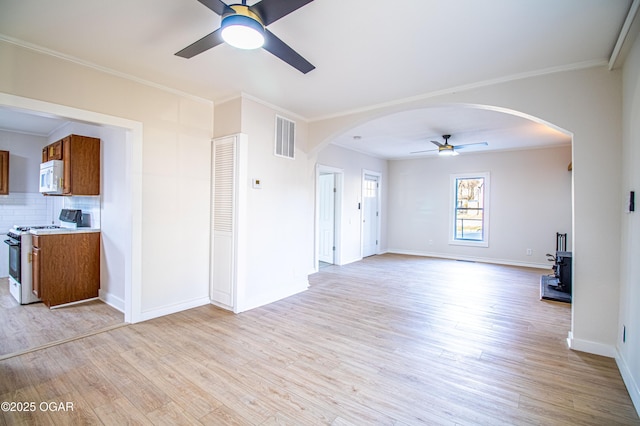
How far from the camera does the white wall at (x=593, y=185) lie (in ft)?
8.55

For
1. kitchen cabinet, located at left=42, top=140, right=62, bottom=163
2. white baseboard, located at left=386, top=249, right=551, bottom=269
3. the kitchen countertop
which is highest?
kitchen cabinet, located at left=42, top=140, right=62, bottom=163

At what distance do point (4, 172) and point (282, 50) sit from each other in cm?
615

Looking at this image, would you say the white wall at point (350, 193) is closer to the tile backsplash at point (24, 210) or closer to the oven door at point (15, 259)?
the oven door at point (15, 259)

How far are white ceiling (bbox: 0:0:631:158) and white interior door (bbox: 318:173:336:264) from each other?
3261 millimetres

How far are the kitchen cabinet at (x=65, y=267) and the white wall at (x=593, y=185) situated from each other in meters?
5.76

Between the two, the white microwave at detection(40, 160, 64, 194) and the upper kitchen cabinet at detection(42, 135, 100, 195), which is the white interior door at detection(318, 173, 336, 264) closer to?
the upper kitchen cabinet at detection(42, 135, 100, 195)

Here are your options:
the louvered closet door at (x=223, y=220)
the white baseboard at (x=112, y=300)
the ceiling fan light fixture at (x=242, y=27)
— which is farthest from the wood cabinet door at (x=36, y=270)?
the ceiling fan light fixture at (x=242, y=27)

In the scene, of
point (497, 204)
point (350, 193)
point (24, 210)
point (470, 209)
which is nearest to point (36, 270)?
point (24, 210)

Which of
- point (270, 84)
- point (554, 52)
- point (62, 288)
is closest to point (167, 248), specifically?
point (62, 288)

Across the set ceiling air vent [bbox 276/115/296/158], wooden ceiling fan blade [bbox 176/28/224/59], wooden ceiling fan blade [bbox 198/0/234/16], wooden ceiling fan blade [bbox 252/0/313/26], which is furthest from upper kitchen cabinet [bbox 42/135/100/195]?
wooden ceiling fan blade [bbox 252/0/313/26]

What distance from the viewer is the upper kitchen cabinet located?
3873 millimetres

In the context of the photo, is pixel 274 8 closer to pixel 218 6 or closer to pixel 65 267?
pixel 218 6

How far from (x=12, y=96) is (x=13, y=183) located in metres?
4.12

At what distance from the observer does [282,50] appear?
6.94ft
